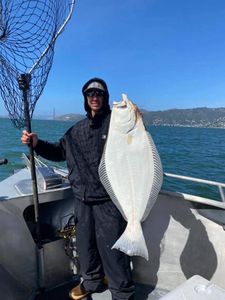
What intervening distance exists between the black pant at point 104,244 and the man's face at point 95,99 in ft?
3.22

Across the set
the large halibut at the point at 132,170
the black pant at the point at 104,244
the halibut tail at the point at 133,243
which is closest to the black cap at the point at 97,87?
the large halibut at the point at 132,170

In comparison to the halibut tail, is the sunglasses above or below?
above

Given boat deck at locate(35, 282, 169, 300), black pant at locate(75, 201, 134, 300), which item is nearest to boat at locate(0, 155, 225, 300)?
boat deck at locate(35, 282, 169, 300)

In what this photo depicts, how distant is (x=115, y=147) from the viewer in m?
3.08

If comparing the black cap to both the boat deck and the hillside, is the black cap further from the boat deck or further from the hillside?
the hillside

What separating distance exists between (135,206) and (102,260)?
3.18ft

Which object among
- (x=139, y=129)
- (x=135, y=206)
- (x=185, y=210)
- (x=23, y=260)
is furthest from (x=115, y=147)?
(x=23, y=260)

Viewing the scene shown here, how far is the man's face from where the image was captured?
3.46m

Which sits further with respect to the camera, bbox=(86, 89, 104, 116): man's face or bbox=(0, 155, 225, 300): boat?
bbox=(0, 155, 225, 300): boat

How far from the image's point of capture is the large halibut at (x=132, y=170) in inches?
115

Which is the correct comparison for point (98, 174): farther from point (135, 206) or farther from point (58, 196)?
point (58, 196)

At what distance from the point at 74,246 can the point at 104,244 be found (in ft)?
2.78

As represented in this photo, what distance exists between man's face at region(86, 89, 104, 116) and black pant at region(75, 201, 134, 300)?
0.98 meters

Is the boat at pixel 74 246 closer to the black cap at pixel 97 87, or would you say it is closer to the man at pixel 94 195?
the man at pixel 94 195
